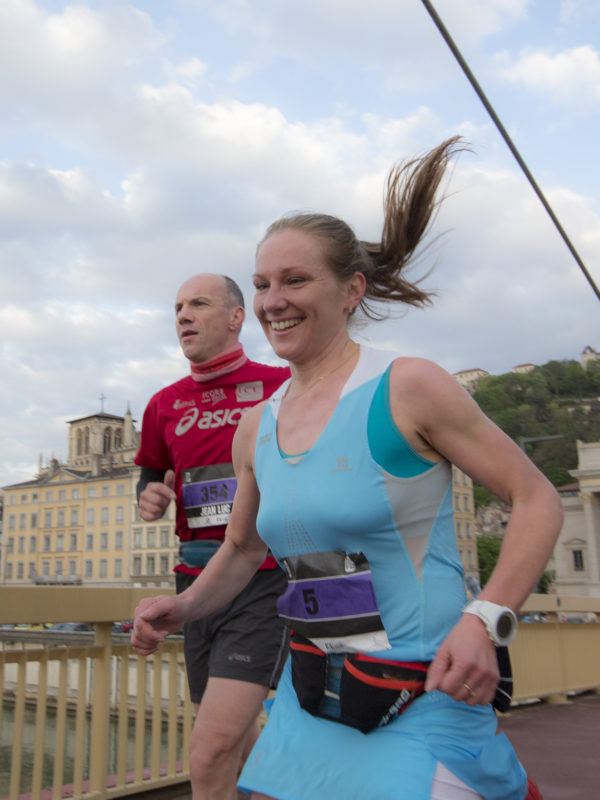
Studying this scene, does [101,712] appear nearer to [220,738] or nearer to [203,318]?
[220,738]

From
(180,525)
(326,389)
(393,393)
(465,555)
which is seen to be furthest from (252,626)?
(465,555)

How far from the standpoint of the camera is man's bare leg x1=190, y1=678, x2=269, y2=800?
2.79 m

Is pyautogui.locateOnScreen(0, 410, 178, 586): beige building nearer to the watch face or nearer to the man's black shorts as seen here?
the man's black shorts

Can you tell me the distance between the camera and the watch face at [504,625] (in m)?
1.50

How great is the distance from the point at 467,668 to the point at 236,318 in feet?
8.14

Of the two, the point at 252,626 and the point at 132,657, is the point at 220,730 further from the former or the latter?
the point at 132,657

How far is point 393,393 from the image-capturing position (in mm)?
1729

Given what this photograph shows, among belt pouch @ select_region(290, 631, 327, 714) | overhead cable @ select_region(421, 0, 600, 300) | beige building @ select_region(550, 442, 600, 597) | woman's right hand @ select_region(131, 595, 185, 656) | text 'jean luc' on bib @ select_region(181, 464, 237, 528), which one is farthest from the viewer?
beige building @ select_region(550, 442, 600, 597)

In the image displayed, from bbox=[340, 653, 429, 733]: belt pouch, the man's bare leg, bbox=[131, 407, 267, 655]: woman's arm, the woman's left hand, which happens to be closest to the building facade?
the man's bare leg

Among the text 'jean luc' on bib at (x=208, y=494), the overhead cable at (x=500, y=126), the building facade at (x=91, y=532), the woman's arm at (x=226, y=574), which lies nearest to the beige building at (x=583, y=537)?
the building facade at (x=91, y=532)

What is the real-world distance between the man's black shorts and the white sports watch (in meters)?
1.63

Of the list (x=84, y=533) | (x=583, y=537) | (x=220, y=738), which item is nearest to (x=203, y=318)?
(x=220, y=738)

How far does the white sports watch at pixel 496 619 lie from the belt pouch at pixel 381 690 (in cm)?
16

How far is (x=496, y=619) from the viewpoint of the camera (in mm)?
1496
